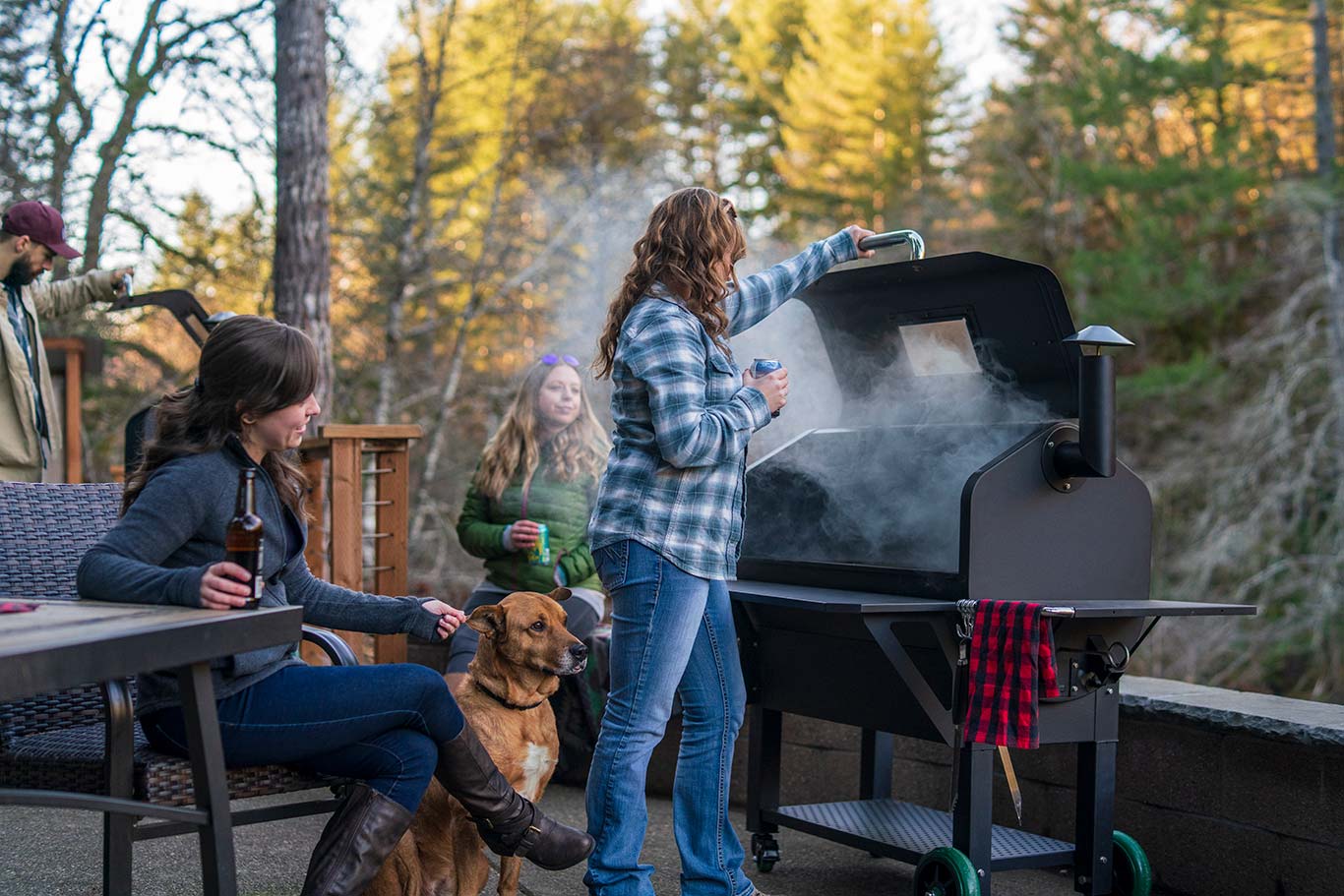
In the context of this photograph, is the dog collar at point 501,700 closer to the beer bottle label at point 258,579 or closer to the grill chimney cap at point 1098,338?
the beer bottle label at point 258,579

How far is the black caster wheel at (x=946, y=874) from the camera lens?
114 inches

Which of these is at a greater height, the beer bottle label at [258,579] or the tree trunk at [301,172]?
the tree trunk at [301,172]

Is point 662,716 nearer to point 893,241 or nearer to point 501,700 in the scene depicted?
point 501,700

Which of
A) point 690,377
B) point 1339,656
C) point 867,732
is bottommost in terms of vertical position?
point 1339,656

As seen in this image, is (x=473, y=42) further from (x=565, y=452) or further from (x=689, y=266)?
(x=689, y=266)

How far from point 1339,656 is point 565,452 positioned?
9150 millimetres

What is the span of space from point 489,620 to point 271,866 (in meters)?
1.17

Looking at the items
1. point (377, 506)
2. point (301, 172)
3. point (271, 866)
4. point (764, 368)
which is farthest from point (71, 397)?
point (764, 368)

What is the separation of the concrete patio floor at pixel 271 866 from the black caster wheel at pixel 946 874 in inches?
19.5

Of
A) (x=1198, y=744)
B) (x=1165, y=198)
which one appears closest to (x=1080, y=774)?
(x=1198, y=744)

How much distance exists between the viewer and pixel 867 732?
12.7ft

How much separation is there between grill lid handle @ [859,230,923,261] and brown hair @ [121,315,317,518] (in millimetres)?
Result: 1499

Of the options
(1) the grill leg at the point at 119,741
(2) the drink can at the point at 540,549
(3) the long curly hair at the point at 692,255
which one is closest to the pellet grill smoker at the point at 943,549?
(3) the long curly hair at the point at 692,255

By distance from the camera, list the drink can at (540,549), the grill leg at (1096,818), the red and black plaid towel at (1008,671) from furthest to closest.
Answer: the drink can at (540,549)
the grill leg at (1096,818)
the red and black plaid towel at (1008,671)
